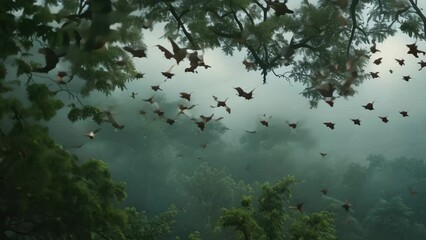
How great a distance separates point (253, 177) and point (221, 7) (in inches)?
2099

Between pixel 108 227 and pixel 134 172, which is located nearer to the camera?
pixel 108 227

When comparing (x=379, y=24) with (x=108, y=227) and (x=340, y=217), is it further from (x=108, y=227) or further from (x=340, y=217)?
(x=340, y=217)

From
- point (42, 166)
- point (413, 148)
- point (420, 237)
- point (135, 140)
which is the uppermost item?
point (413, 148)

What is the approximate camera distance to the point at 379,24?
31.3 ft

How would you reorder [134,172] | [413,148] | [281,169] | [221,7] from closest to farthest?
[221,7]
[134,172]
[281,169]
[413,148]

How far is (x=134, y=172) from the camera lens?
5041cm

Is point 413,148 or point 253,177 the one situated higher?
point 413,148

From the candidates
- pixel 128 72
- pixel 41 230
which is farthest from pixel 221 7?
pixel 41 230

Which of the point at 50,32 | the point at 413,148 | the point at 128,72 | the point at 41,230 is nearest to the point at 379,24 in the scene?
the point at 128,72

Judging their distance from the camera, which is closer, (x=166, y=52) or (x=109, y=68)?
(x=166, y=52)

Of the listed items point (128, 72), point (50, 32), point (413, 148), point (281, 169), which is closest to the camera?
point (50, 32)

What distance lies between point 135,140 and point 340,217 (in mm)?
26198

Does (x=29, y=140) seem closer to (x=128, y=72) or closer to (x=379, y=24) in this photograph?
(x=128, y=72)

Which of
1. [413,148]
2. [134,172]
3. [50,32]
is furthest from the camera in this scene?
[413,148]
